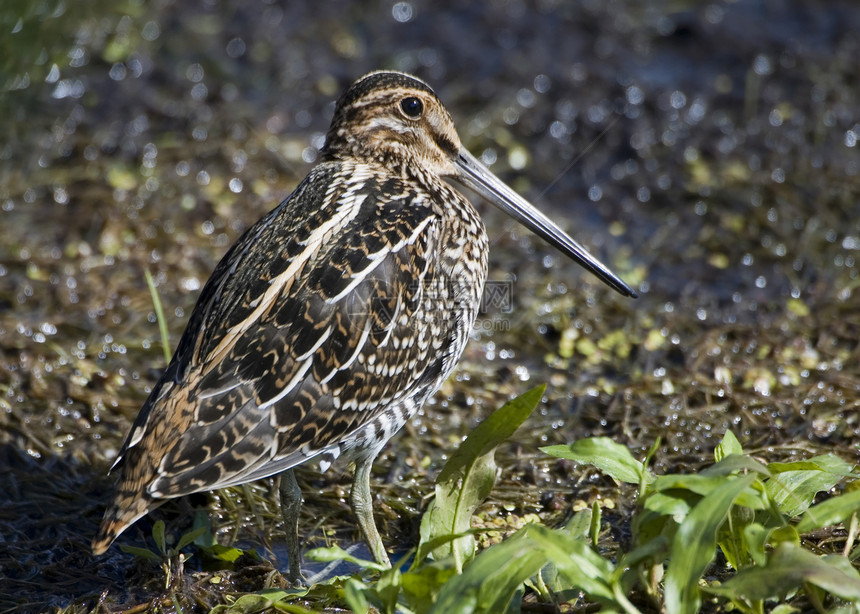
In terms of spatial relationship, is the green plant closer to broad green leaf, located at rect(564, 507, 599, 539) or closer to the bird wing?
broad green leaf, located at rect(564, 507, 599, 539)

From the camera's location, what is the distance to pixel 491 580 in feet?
8.69

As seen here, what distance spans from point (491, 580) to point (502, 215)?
10.6 ft

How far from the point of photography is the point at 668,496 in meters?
2.83

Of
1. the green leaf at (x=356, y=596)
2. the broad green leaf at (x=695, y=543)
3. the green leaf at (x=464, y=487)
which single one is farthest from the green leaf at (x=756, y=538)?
the green leaf at (x=356, y=596)

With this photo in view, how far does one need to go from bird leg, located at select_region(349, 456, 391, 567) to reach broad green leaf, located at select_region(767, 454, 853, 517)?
1334 millimetres

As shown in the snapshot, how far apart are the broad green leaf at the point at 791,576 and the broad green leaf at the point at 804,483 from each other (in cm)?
39

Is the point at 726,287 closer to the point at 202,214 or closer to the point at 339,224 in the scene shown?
the point at 339,224

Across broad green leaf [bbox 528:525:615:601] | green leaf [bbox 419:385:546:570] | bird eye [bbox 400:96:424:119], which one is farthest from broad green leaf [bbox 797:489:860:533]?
bird eye [bbox 400:96:424:119]

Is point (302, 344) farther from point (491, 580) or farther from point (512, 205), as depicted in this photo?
point (512, 205)

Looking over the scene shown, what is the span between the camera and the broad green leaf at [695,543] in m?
2.61

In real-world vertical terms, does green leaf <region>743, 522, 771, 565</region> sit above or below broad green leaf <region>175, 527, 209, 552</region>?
above

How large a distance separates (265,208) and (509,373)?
1.82 m

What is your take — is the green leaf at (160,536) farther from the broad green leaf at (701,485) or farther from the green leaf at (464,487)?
the broad green leaf at (701,485)

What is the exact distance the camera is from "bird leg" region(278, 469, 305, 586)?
3.48 metres
